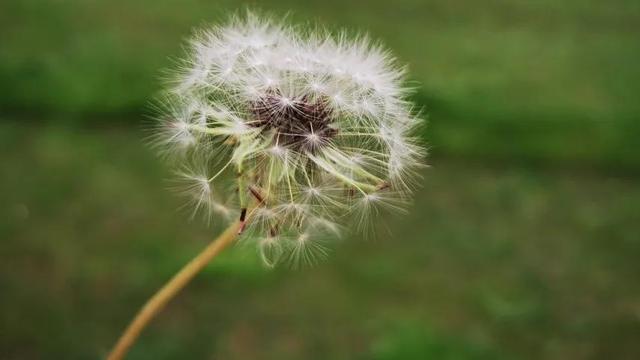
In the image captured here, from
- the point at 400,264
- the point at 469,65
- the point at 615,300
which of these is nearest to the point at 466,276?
the point at 400,264

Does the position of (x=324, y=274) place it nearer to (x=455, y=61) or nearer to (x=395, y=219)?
(x=395, y=219)

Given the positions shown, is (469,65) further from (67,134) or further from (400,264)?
(67,134)

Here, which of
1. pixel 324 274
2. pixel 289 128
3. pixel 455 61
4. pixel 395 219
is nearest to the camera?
pixel 289 128

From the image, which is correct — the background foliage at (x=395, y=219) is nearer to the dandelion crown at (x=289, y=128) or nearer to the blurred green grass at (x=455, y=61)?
the blurred green grass at (x=455, y=61)

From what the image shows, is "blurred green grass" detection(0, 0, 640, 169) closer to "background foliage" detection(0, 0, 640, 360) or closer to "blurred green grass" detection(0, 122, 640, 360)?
"background foliage" detection(0, 0, 640, 360)

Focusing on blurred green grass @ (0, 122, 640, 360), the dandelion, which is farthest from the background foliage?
the dandelion

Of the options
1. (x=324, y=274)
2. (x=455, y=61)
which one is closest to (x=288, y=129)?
(x=324, y=274)

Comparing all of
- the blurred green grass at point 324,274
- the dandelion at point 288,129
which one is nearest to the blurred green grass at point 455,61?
the blurred green grass at point 324,274
